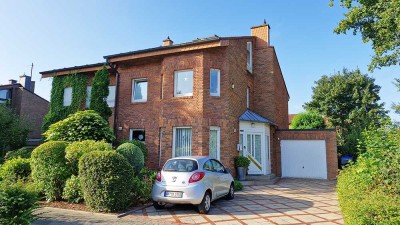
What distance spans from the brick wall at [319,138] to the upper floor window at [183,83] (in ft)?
26.4

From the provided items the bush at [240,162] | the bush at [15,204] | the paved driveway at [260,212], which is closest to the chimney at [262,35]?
the bush at [240,162]

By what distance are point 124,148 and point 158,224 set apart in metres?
4.60

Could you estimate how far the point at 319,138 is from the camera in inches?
711

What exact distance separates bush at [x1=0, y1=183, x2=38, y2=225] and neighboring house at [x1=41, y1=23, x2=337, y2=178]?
830 centimetres

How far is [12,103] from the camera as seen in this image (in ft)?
83.1

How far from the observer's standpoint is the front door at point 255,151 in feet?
50.9

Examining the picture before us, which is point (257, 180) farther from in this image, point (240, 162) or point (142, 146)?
point (142, 146)

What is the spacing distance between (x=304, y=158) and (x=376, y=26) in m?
8.80

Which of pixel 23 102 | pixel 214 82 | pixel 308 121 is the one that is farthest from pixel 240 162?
pixel 23 102

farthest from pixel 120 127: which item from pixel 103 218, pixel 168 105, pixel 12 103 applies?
pixel 12 103

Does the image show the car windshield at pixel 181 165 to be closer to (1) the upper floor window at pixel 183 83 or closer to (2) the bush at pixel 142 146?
(2) the bush at pixel 142 146

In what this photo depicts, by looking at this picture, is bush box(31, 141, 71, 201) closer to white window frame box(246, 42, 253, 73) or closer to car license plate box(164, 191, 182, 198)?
car license plate box(164, 191, 182, 198)

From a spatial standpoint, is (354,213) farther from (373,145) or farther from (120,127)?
(120,127)

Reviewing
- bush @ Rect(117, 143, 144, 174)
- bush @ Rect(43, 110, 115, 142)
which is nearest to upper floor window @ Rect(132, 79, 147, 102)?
bush @ Rect(43, 110, 115, 142)
